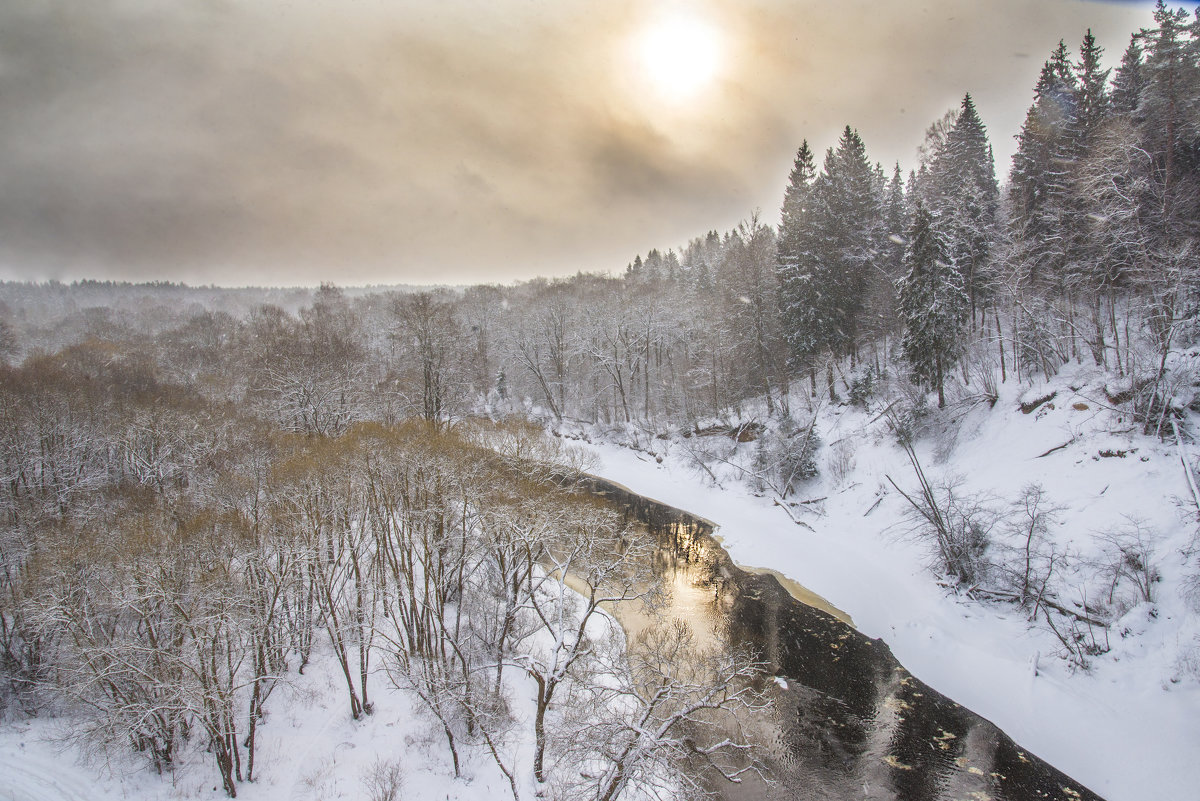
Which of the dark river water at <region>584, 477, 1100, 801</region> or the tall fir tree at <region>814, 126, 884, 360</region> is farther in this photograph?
the tall fir tree at <region>814, 126, 884, 360</region>

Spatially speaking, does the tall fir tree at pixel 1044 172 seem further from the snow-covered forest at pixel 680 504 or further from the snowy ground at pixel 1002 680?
the snowy ground at pixel 1002 680

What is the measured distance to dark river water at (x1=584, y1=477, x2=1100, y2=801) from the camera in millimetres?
11789

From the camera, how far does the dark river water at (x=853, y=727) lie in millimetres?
11789

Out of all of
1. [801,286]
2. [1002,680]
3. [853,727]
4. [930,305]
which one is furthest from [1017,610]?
[801,286]

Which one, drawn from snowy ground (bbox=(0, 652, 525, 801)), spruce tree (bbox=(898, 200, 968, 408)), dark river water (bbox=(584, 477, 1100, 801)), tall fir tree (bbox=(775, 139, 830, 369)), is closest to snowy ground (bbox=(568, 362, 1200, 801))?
dark river water (bbox=(584, 477, 1100, 801))

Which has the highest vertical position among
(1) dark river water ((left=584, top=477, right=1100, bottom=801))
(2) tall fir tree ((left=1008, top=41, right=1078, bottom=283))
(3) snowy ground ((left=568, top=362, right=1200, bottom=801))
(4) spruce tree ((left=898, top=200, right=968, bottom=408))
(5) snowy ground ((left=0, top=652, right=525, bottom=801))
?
(2) tall fir tree ((left=1008, top=41, right=1078, bottom=283))

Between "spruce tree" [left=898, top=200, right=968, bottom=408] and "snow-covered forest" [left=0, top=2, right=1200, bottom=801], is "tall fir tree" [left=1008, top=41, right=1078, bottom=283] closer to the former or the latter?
"snow-covered forest" [left=0, top=2, right=1200, bottom=801]

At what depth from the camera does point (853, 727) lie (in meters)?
13.8

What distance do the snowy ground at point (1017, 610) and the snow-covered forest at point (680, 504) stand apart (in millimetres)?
106

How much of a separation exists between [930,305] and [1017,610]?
51.3ft

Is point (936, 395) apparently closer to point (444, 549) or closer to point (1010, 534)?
point (1010, 534)

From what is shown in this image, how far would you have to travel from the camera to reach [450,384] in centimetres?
3762

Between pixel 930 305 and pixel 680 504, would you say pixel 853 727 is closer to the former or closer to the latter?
pixel 680 504

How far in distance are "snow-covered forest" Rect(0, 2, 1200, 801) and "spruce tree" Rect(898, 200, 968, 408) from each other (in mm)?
212
